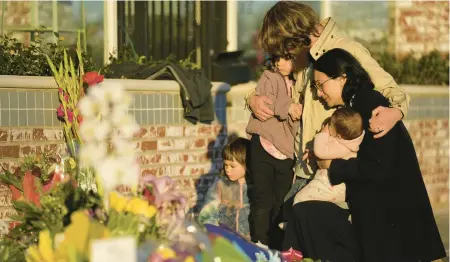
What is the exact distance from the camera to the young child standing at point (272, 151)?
20.9 feet

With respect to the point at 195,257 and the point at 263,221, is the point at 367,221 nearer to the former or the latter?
the point at 263,221

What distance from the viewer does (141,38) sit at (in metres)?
9.95

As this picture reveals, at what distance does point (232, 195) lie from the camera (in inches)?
285

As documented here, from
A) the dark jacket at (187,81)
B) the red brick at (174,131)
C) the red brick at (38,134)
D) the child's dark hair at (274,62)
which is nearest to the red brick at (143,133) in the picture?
the red brick at (174,131)

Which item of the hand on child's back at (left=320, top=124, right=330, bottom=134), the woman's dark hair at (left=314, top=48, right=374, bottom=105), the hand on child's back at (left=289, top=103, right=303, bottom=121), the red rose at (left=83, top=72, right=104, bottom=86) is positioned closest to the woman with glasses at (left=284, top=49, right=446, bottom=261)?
the woman's dark hair at (left=314, top=48, right=374, bottom=105)

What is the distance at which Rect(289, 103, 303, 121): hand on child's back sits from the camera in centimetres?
614

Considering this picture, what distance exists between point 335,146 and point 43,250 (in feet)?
7.47

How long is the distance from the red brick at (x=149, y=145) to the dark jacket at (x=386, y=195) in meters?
3.16

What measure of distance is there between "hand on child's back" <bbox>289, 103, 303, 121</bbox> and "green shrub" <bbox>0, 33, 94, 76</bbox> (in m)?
2.40

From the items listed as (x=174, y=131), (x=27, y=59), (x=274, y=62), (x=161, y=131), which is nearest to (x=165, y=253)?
(x=274, y=62)

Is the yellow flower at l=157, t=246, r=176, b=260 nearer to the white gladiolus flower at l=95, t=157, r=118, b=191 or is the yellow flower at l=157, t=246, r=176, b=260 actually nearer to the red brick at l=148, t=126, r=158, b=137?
the white gladiolus flower at l=95, t=157, r=118, b=191

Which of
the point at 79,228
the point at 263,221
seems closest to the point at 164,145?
the point at 263,221

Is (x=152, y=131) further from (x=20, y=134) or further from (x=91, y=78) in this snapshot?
(x=20, y=134)

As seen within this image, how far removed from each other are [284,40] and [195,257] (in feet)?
7.40
